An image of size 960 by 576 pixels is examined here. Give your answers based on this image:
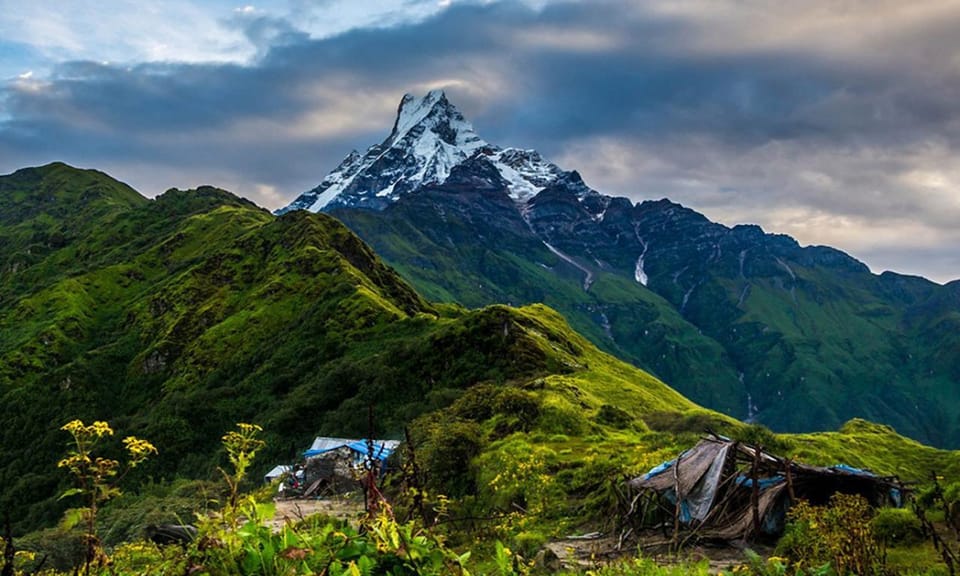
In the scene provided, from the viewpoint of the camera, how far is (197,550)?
445cm

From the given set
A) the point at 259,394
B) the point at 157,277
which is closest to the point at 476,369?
the point at 259,394

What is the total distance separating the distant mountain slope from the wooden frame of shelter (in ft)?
86.3

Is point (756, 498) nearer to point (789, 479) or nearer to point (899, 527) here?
point (789, 479)

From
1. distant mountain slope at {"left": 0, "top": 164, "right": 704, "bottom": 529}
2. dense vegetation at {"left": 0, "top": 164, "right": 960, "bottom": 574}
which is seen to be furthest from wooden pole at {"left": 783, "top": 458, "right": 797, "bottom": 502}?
distant mountain slope at {"left": 0, "top": 164, "right": 704, "bottom": 529}

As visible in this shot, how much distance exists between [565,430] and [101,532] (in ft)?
86.5

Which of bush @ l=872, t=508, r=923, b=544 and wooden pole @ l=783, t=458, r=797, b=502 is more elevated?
wooden pole @ l=783, t=458, r=797, b=502

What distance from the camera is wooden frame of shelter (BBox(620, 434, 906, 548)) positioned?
14305 mm

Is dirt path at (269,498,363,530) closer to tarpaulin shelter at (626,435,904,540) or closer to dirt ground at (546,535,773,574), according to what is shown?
dirt ground at (546,535,773,574)

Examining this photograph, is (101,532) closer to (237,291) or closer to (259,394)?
(259,394)

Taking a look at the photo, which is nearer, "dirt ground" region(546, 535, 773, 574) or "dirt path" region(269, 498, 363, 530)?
"dirt path" region(269, 498, 363, 530)

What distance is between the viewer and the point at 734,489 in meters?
15.0

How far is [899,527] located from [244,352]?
370 ft

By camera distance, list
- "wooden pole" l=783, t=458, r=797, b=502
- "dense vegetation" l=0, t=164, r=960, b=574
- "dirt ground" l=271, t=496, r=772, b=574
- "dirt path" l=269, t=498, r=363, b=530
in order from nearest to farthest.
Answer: "dirt path" l=269, t=498, r=363, b=530
"dirt ground" l=271, t=496, r=772, b=574
"wooden pole" l=783, t=458, r=797, b=502
"dense vegetation" l=0, t=164, r=960, b=574

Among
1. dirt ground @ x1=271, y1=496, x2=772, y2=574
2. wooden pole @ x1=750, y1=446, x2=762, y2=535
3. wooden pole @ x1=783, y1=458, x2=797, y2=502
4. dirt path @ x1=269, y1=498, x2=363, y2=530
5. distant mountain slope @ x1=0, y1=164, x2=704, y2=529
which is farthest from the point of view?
distant mountain slope @ x1=0, y1=164, x2=704, y2=529
